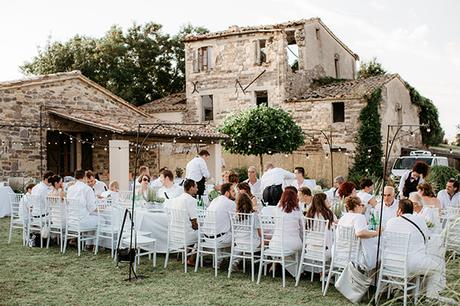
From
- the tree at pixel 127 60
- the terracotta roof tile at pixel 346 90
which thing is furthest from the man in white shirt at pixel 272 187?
the tree at pixel 127 60

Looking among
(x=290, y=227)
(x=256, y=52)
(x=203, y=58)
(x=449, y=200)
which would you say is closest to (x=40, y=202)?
(x=290, y=227)

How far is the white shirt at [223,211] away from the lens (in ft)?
23.0

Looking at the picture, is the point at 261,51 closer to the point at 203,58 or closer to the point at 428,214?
the point at 203,58

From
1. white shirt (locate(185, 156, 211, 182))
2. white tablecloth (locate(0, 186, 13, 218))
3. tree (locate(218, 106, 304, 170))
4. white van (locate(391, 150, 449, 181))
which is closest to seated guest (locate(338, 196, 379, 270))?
white shirt (locate(185, 156, 211, 182))

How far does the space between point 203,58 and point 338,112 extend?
267 inches

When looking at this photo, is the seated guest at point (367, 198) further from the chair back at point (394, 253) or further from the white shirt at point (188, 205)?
the white shirt at point (188, 205)

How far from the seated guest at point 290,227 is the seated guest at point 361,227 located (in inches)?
26.2

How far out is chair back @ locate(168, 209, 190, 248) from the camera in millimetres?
7155

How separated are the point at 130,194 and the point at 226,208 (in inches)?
140

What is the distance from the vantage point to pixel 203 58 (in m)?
25.2

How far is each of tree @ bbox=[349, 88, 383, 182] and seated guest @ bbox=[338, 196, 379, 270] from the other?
15.9 metres

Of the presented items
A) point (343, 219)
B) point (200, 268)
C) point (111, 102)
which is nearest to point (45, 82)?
point (111, 102)

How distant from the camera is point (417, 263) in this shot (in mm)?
5426

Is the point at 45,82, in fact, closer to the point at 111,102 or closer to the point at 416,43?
the point at 111,102
